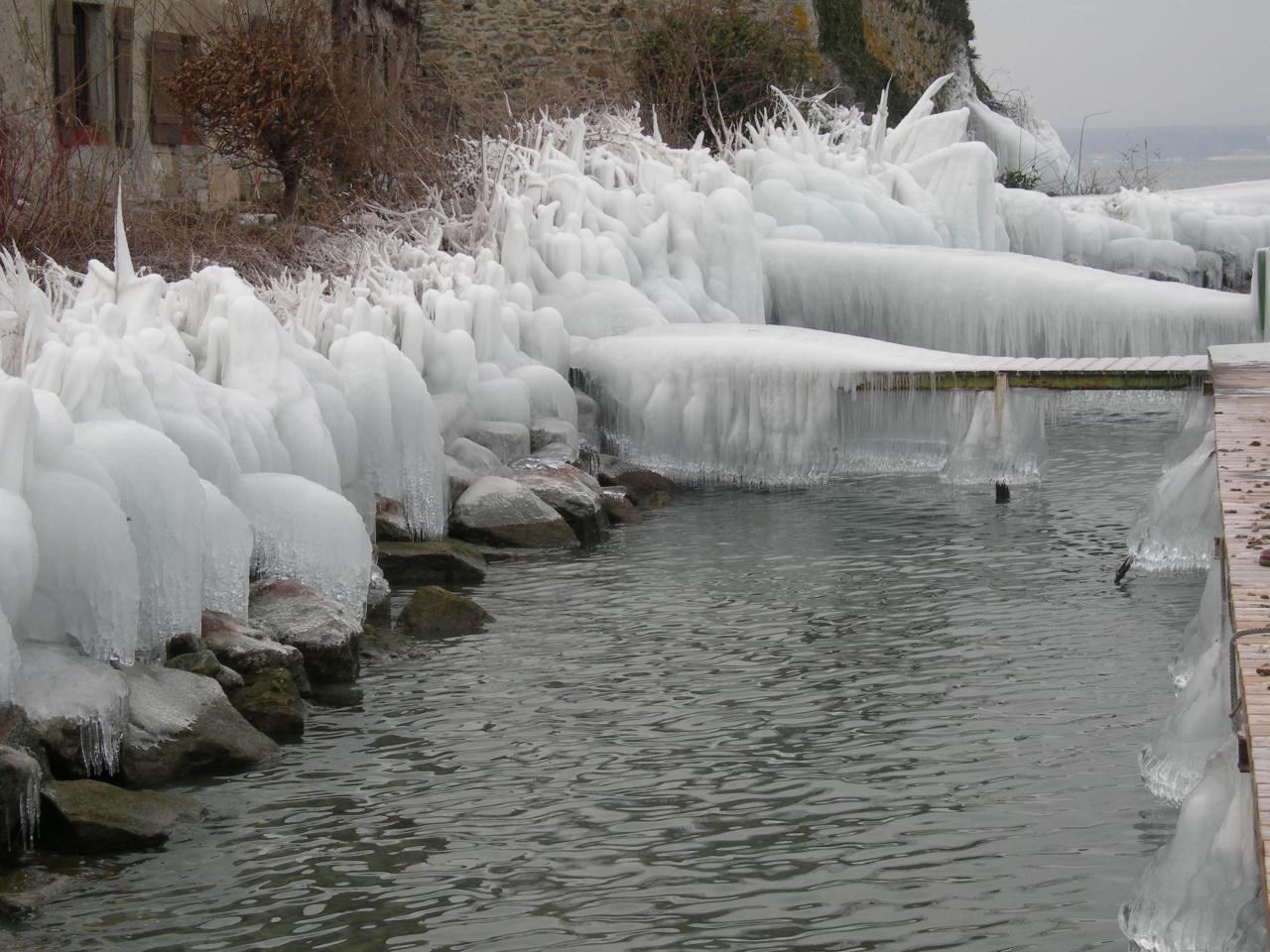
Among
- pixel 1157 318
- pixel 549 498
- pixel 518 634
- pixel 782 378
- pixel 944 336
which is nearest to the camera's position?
pixel 518 634

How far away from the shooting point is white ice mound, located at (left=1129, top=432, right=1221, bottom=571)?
32.7ft

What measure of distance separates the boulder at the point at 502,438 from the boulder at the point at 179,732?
206 inches

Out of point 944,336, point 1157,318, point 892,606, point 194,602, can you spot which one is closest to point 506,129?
point 944,336

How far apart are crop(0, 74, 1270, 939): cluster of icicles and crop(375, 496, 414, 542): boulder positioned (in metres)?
0.10

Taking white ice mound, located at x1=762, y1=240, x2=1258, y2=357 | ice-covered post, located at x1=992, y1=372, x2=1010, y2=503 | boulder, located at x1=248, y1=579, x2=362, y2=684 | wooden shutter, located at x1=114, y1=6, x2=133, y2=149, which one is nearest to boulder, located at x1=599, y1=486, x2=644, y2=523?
ice-covered post, located at x1=992, y1=372, x2=1010, y2=503

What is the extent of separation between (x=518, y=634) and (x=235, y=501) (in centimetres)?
148

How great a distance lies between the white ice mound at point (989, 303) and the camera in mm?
14898

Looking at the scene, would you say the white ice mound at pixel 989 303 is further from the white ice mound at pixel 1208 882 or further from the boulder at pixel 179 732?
the white ice mound at pixel 1208 882

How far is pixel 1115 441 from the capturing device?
49.9 feet

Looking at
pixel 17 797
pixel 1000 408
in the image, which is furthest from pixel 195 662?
pixel 1000 408

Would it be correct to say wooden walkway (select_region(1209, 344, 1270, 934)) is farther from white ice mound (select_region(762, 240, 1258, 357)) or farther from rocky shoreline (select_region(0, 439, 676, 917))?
rocky shoreline (select_region(0, 439, 676, 917))

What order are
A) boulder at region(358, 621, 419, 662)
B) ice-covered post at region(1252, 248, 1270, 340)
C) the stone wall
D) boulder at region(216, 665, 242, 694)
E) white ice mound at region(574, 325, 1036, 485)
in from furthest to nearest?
the stone wall, ice-covered post at region(1252, 248, 1270, 340), white ice mound at region(574, 325, 1036, 485), boulder at region(358, 621, 419, 662), boulder at region(216, 665, 242, 694)

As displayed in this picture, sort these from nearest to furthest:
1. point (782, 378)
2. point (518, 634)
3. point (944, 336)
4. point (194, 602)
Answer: point (194, 602) < point (518, 634) < point (782, 378) < point (944, 336)

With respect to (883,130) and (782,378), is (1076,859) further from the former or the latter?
(883,130)
